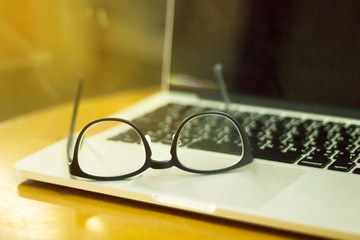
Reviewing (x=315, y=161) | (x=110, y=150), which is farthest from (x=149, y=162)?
(x=315, y=161)

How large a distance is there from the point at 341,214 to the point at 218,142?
250 millimetres

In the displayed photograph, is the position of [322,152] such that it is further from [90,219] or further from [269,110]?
[90,219]

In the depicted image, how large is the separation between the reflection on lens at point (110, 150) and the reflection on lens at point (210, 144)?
0.06m

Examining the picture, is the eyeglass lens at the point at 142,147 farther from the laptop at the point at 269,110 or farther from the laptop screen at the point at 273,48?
the laptop screen at the point at 273,48

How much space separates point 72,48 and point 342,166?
0.64 m

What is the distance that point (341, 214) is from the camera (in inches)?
20.3

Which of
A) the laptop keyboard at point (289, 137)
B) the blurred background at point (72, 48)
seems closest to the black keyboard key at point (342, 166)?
the laptop keyboard at point (289, 137)

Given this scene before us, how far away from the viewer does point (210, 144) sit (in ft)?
2.38

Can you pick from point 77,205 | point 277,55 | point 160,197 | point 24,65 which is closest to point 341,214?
point 160,197

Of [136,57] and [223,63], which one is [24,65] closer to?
[136,57]

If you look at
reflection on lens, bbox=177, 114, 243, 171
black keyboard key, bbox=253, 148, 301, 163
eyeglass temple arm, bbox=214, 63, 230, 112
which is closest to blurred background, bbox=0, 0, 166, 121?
eyeglass temple arm, bbox=214, 63, 230, 112

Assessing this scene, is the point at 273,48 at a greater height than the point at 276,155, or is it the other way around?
the point at 273,48

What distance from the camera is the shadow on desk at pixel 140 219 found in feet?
1.72

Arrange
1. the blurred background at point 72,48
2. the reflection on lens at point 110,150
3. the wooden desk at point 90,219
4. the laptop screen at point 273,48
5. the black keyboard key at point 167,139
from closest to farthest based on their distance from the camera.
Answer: the wooden desk at point 90,219 → the reflection on lens at point 110,150 → the black keyboard key at point 167,139 → the laptop screen at point 273,48 → the blurred background at point 72,48
